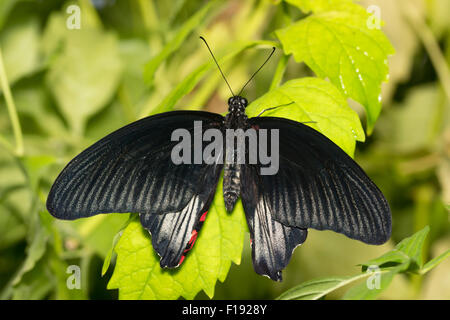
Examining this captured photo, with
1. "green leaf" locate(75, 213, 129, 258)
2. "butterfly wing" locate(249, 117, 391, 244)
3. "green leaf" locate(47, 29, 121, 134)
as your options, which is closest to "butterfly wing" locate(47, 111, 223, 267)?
"butterfly wing" locate(249, 117, 391, 244)

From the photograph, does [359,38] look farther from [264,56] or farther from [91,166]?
[264,56]

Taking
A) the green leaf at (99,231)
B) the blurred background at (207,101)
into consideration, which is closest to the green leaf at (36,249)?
the green leaf at (99,231)

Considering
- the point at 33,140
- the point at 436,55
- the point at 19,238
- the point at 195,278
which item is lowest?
the point at 195,278

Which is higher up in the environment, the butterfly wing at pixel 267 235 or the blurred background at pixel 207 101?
the blurred background at pixel 207 101

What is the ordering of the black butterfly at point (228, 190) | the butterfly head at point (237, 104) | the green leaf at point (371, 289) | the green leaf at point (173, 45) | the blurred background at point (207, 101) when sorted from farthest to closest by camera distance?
the blurred background at point (207, 101), the green leaf at point (173, 45), the butterfly head at point (237, 104), the black butterfly at point (228, 190), the green leaf at point (371, 289)

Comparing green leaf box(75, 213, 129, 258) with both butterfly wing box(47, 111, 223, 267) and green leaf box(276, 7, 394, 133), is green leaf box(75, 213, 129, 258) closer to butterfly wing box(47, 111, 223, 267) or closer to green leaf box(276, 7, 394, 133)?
butterfly wing box(47, 111, 223, 267)

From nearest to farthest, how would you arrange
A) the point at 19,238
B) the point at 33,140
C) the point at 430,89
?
the point at 19,238, the point at 33,140, the point at 430,89

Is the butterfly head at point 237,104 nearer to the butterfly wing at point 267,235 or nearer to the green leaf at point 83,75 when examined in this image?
the butterfly wing at point 267,235

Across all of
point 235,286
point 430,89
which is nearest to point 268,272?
point 235,286
